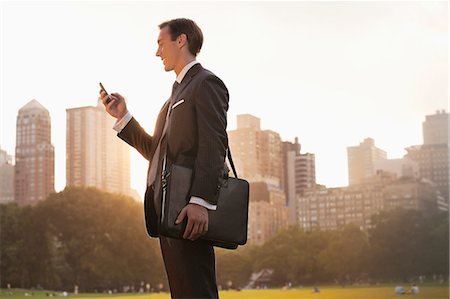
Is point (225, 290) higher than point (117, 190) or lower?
lower

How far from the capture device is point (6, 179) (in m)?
19.1

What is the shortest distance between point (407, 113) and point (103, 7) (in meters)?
10.1

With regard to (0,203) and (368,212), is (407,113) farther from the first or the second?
(0,203)

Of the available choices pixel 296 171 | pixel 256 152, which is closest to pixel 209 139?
pixel 256 152

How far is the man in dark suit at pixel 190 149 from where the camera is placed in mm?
1485

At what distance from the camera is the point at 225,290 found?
22.7 meters

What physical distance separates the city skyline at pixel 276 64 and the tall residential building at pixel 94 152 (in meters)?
0.30

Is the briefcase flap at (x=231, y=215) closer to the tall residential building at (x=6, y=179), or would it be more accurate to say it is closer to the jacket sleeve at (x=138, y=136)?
the jacket sleeve at (x=138, y=136)

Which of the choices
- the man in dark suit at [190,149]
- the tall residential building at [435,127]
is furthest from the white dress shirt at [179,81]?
the tall residential building at [435,127]

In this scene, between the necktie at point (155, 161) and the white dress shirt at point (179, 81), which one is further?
the necktie at point (155, 161)

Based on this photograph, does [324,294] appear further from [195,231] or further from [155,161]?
[195,231]

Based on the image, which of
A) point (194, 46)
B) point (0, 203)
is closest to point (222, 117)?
point (194, 46)

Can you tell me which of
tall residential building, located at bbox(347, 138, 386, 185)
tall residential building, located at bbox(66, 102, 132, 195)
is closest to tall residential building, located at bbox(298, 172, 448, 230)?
tall residential building, located at bbox(347, 138, 386, 185)

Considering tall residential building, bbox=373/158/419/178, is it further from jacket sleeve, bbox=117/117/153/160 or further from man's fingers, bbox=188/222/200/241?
man's fingers, bbox=188/222/200/241
